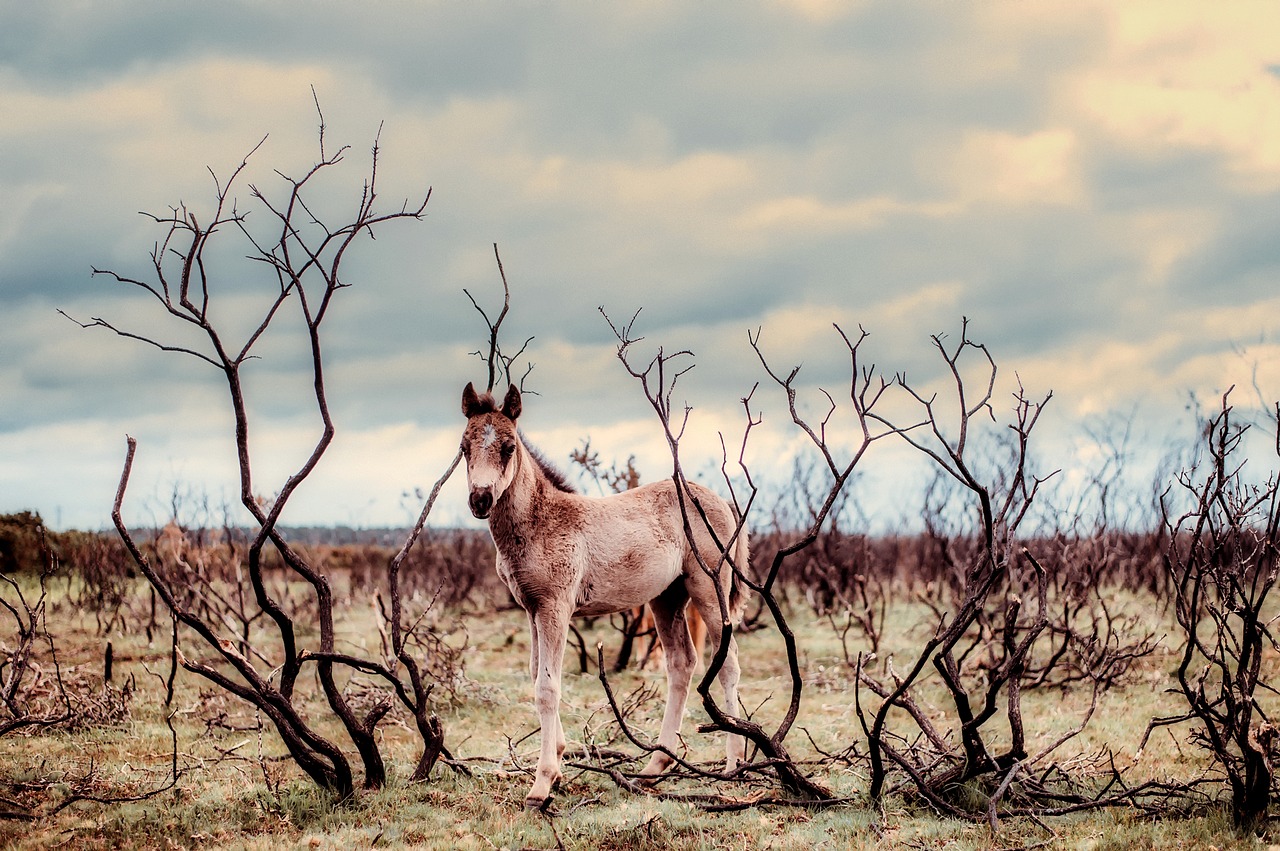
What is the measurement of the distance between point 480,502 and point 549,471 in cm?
145

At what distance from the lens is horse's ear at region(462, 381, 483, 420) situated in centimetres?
702

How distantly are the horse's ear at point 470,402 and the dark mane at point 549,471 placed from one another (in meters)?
0.76

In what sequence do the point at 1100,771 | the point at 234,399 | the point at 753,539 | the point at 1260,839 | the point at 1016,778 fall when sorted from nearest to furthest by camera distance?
the point at 1260,839
the point at 234,399
the point at 1016,778
the point at 1100,771
the point at 753,539

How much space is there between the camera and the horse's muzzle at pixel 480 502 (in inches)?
255

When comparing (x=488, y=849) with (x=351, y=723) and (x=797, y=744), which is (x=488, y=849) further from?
(x=797, y=744)

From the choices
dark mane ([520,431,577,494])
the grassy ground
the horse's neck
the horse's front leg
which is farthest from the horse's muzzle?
the grassy ground

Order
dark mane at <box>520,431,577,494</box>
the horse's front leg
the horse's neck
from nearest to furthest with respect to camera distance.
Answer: the horse's front leg → the horse's neck → dark mane at <box>520,431,577,494</box>

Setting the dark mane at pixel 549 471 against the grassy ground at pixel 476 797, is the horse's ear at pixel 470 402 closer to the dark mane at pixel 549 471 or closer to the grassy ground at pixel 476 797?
the dark mane at pixel 549 471

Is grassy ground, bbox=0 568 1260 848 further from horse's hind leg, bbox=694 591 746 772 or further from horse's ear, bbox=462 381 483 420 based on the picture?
horse's ear, bbox=462 381 483 420

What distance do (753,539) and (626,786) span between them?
17.4m

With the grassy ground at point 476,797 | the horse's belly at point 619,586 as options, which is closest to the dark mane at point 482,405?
the horse's belly at point 619,586

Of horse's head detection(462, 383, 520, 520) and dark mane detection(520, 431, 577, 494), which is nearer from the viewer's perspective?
horse's head detection(462, 383, 520, 520)

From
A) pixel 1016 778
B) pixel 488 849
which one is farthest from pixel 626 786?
pixel 1016 778

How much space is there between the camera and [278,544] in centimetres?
657
